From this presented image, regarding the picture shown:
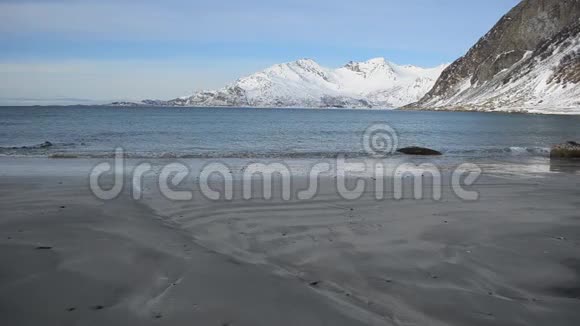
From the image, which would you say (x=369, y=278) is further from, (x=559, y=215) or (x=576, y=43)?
(x=576, y=43)

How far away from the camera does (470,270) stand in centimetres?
661

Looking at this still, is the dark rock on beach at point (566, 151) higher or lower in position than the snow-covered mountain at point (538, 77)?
lower

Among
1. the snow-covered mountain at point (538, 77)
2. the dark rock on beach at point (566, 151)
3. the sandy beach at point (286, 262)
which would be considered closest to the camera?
the sandy beach at point (286, 262)

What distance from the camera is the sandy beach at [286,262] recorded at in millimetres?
5188

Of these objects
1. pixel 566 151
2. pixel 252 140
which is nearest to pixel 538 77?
pixel 252 140

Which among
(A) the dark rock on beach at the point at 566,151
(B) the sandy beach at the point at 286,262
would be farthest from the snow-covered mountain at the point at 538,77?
(B) the sandy beach at the point at 286,262

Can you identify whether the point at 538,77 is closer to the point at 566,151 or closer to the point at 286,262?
the point at 566,151

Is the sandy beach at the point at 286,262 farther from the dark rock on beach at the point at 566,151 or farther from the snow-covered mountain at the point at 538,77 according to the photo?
the snow-covered mountain at the point at 538,77

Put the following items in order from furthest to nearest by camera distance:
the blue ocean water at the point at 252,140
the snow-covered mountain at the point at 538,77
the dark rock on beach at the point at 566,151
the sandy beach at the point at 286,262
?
the snow-covered mountain at the point at 538,77 → the blue ocean water at the point at 252,140 → the dark rock on beach at the point at 566,151 → the sandy beach at the point at 286,262

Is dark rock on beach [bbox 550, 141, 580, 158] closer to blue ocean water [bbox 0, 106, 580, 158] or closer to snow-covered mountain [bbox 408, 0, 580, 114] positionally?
blue ocean water [bbox 0, 106, 580, 158]

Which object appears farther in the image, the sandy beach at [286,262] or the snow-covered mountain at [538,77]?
the snow-covered mountain at [538,77]

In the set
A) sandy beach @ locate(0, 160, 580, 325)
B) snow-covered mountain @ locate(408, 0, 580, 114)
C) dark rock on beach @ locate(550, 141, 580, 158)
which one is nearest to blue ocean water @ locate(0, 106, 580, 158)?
dark rock on beach @ locate(550, 141, 580, 158)

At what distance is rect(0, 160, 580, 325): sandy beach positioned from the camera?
519cm

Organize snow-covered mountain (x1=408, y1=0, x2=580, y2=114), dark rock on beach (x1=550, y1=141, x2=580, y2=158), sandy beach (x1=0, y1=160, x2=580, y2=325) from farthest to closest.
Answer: snow-covered mountain (x1=408, y1=0, x2=580, y2=114) < dark rock on beach (x1=550, y1=141, x2=580, y2=158) < sandy beach (x1=0, y1=160, x2=580, y2=325)
